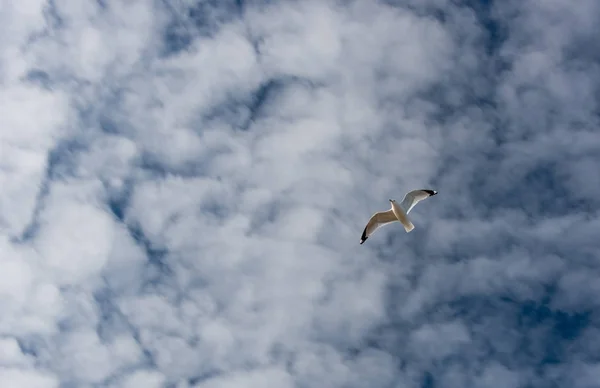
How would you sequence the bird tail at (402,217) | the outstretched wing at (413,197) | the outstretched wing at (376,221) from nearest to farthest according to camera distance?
the bird tail at (402,217) → the outstretched wing at (413,197) → the outstretched wing at (376,221)

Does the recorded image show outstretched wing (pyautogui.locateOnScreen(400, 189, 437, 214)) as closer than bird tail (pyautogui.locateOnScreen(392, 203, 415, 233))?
No

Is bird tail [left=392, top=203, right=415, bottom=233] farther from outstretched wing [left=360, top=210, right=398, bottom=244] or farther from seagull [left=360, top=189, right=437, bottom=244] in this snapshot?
outstretched wing [left=360, top=210, right=398, bottom=244]

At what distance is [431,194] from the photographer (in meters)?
31.0

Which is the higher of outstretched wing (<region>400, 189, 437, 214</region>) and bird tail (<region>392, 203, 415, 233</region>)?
outstretched wing (<region>400, 189, 437, 214</region>)

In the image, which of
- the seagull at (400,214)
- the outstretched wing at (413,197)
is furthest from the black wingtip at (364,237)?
the outstretched wing at (413,197)

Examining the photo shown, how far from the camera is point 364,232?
32156 millimetres

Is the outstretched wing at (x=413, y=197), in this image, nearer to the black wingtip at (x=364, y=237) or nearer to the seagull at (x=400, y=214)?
the seagull at (x=400, y=214)

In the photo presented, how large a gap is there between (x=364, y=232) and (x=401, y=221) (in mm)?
2328

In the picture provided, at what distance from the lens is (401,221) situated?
3056 cm

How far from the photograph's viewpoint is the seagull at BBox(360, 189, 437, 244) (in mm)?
30453

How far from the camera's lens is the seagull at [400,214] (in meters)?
30.5

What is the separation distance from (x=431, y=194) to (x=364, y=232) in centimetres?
379

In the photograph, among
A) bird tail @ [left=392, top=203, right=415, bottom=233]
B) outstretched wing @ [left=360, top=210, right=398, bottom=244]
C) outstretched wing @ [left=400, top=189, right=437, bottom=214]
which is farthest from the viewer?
outstretched wing @ [left=360, top=210, right=398, bottom=244]

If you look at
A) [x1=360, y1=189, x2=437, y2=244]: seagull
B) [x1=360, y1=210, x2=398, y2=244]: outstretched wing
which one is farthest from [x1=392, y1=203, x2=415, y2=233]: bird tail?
[x1=360, y1=210, x2=398, y2=244]: outstretched wing
